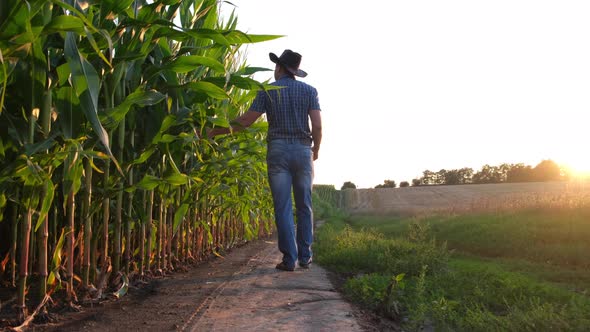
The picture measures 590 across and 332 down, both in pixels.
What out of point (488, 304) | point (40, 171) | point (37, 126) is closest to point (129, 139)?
point (37, 126)

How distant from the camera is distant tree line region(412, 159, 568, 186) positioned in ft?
200

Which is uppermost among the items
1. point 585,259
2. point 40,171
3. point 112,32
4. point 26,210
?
point 112,32

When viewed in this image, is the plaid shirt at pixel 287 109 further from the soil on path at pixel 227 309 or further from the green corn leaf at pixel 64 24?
the green corn leaf at pixel 64 24

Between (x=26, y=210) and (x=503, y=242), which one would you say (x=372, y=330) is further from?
(x=503, y=242)

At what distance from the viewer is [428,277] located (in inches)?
187

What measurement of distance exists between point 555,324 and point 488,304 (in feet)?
4.47

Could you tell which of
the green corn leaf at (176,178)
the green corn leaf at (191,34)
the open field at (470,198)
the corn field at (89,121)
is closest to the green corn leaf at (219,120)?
the corn field at (89,121)

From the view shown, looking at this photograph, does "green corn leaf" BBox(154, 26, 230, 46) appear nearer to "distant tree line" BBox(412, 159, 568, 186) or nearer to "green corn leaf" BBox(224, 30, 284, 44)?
"green corn leaf" BBox(224, 30, 284, 44)

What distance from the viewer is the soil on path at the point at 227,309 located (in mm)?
2600

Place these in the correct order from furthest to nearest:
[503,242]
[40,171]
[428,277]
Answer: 1. [503,242]
2. [428,277]
3. [40,171]

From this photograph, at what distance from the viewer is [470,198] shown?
3175 centimetres

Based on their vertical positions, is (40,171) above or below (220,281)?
above

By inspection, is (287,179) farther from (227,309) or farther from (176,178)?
(227,309)

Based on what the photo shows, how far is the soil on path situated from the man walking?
57cm
